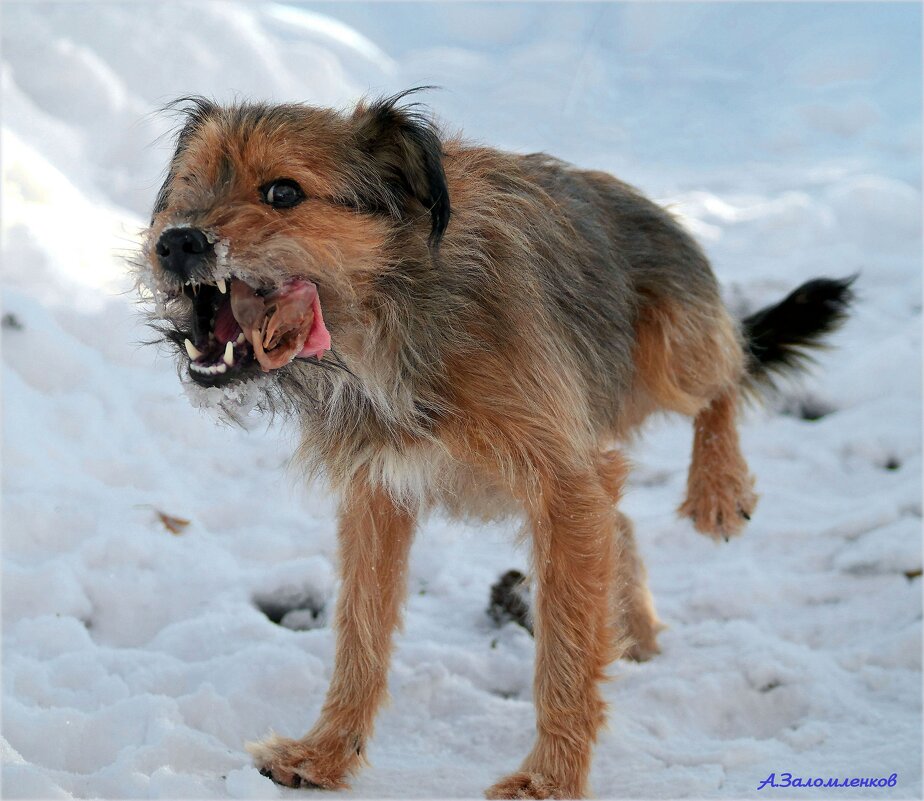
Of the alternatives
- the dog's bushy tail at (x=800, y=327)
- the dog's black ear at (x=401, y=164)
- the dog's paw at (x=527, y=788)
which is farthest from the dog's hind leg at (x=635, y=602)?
the dog's black ear at (x=401, y=164)

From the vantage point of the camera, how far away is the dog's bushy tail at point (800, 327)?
4332 millimetres

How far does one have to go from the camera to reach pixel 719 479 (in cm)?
386

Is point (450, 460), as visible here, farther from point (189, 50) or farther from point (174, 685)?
point (189, 50)

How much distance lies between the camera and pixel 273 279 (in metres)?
2.30

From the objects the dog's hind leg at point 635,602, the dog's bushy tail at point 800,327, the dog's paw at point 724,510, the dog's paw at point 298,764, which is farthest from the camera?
the dog's bushy tail at point 800,327

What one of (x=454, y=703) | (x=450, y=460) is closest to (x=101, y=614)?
(x=454, y=703)

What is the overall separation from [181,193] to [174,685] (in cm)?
158

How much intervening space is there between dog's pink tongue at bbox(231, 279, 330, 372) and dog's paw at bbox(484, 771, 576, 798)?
1308 mm

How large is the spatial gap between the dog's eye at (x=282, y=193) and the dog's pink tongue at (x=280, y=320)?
0.66ft

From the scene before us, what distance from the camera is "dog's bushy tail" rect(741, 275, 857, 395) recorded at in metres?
4.33

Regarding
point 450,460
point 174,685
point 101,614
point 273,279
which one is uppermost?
point 273,279

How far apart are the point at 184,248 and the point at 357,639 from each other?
1.40 meters

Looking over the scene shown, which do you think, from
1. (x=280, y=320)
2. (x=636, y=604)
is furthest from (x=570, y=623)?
(x=280, y=320)

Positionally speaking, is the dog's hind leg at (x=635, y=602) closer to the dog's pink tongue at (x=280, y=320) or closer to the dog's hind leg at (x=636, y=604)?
the dog's hind leg at (x=636, y=604)
